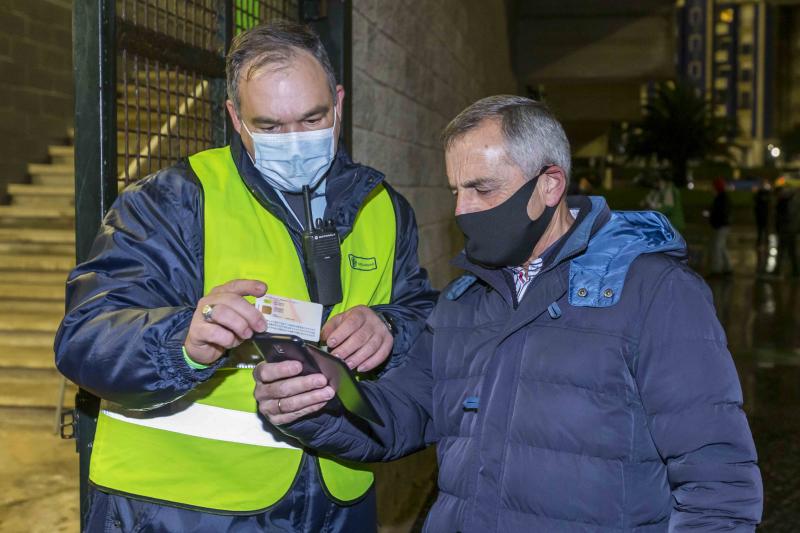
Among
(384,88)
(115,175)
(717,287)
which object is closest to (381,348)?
(115,175)

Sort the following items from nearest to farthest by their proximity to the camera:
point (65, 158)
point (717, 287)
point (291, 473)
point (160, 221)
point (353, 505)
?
point (160, 221) → point (291, 473) → point (353, 505) → point (65, 158) → point (717, 287)

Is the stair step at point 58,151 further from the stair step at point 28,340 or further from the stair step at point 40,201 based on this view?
the stair step at point 28,340

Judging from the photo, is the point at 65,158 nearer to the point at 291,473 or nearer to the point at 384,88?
the point at 384,88

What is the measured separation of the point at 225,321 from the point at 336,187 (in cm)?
70

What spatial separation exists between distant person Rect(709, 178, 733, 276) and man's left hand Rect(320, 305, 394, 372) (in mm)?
16571

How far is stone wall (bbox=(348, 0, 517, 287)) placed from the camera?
4.56 meters

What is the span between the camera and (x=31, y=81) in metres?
10.9

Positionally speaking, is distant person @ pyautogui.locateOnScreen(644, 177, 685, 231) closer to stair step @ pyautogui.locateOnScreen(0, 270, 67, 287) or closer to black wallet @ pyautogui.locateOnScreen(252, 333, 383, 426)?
stair step @ pyautogui.locateOnScreen(0, 270, 67, 287)

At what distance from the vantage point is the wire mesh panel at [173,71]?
2.85 metres

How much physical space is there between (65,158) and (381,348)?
33.1 feet

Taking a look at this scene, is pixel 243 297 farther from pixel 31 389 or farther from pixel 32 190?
pixel 32 190

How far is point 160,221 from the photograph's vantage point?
224 cm

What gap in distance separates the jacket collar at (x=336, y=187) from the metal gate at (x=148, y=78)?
0.41 m

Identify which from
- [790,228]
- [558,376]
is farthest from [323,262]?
[790,228]
